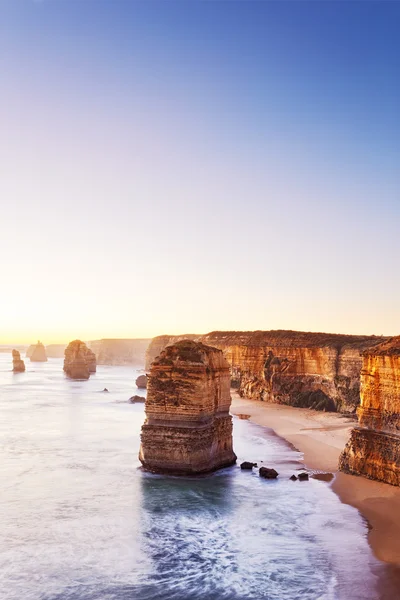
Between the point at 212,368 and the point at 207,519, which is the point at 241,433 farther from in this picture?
the point at 207,519

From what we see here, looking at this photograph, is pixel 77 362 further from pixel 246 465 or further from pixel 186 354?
pixel 186 354

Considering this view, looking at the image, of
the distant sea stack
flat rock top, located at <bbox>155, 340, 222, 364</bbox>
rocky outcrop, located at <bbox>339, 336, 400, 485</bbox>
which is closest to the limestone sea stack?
flat rock top, located at <bbox>155, 340, 222, 364</bbox>

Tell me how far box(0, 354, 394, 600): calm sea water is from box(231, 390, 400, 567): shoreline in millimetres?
629

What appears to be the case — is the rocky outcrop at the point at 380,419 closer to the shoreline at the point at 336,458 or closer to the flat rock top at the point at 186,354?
the shoreline at the point at 336,458

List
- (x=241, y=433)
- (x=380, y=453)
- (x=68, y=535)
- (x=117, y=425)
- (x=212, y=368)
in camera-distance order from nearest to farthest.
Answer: (x=68, y=535) < (x=380, y=453) < (x=212, y=368) < (x=241, y=433) < (x=117, y=425)

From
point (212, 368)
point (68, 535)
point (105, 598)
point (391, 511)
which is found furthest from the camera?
point (212, 368)

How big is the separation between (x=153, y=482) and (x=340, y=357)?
3582 cm

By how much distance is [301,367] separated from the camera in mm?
61625

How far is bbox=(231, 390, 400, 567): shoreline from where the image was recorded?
18.0 m

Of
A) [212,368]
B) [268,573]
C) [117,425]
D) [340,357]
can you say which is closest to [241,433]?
[117,425]

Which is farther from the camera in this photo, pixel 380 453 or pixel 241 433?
pixel 241 433

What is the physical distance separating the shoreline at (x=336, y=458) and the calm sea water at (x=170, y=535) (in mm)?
629

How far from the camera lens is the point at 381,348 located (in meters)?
24.1

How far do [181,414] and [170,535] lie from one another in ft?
20.7
